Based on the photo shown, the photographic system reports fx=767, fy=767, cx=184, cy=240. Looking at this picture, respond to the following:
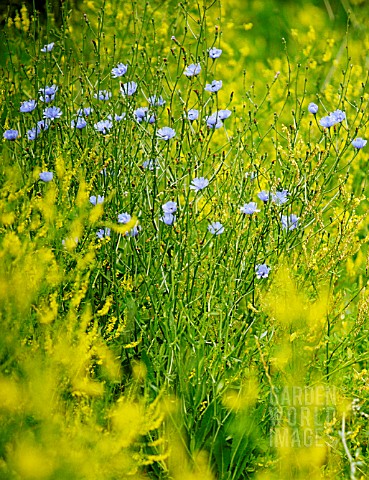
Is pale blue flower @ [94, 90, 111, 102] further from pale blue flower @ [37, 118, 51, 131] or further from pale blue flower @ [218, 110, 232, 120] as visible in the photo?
pale blue flower @ [218, 110, 232, 120]

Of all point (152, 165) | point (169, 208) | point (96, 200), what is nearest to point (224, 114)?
point (152, 165)

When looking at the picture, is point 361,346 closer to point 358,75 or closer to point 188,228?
point 188,228

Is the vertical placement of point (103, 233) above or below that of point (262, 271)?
above

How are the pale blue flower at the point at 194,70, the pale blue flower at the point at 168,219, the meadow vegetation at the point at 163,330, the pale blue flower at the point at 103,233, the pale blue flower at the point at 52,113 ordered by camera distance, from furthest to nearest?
the pale blue flower at the point at 52,113
the pale blue flower at the point at 194,70
the pale blue flower at the point at 103,233
the pale blue flower at the point at 168,219
the meadow vegetation at the point at 163,330

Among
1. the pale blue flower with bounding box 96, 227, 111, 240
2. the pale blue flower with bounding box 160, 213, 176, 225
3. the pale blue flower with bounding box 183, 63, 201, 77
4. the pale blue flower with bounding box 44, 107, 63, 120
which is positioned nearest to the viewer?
the pale blue flower with bounding box 160, 213, 176, 225

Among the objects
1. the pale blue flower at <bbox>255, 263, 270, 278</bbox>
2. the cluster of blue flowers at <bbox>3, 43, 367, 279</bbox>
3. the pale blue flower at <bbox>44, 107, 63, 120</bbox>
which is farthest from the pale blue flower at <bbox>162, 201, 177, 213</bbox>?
the pale blue flower at <bbox>44, 107, 63, 120</bbox>

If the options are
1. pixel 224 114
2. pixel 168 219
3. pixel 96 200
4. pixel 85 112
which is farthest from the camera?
pixel 85 112

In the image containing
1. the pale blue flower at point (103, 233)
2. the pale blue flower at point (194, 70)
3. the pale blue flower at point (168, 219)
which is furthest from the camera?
the pale blue flower at point (194, 70)

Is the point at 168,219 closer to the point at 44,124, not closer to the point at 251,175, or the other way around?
the point at 251,175

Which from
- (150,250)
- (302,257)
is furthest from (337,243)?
(150,250)

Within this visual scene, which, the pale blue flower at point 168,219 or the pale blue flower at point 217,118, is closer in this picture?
the pale blue flower at point 168,219

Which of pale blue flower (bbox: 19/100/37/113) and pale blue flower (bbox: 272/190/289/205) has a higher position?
pale blue flower (bbox: 19/100/37/113)

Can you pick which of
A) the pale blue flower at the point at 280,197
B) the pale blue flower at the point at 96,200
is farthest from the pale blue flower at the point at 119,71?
the pale blue flower at the point at 280,197

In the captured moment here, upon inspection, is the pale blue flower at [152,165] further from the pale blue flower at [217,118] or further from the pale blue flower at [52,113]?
the pale blue flower at [52,113]
